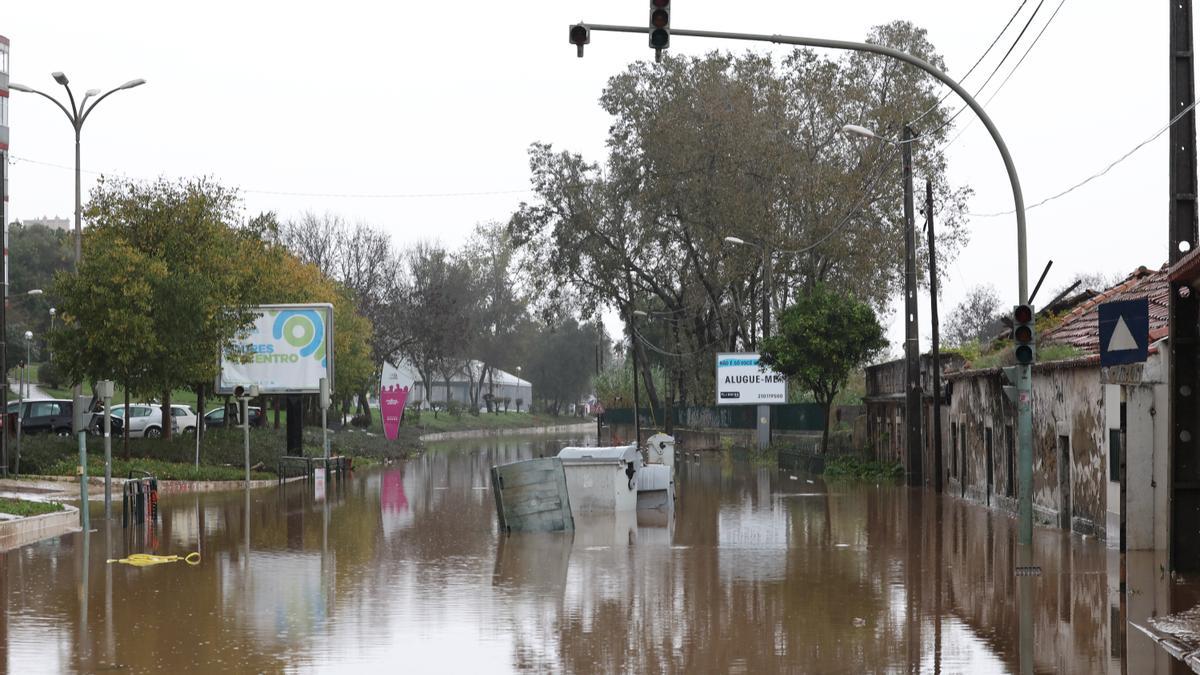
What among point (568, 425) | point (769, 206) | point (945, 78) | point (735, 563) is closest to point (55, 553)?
point (735, 563)

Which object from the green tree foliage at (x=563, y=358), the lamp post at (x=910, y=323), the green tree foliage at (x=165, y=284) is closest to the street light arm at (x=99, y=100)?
the green tree foliage at (x=165, y=284)

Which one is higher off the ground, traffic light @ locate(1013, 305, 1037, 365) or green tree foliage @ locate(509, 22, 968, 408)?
green tree foliage @ locate(509, 22, 968, 408)

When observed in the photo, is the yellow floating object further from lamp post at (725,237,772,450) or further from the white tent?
the white tent

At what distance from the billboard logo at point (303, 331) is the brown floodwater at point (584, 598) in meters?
16.6

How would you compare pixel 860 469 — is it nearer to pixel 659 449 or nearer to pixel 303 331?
pixel 659 449

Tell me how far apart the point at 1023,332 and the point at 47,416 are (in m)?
43.6

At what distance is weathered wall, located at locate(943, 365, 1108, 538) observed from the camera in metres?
22.3

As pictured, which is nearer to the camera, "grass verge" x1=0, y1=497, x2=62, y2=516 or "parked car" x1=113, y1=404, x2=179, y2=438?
"grass verge" x1=0, y1=497, x2=62, y2=516

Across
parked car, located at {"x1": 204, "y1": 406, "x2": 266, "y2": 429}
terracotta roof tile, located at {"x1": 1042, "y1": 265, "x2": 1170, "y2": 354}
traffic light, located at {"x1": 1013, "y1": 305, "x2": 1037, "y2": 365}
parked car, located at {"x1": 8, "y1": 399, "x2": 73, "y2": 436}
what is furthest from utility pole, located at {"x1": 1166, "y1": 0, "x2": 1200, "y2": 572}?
parked car, located at {"x1": 204, "y1": 406, "x2": 266, "y2": 429}

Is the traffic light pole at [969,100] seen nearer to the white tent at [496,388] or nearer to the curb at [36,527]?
the curb at [36,527]

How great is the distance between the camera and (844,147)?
181 ft

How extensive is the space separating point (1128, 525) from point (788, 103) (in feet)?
123

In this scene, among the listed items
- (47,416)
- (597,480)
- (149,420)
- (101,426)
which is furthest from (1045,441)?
(149,420)

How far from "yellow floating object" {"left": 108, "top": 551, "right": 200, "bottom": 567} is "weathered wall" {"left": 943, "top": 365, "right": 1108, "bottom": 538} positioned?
12.9m
